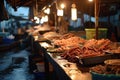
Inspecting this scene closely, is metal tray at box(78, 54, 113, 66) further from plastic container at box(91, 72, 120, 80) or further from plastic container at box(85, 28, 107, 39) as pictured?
plastic container at box(85, 28, 107, 39)

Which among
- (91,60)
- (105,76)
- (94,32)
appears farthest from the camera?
(94,32)

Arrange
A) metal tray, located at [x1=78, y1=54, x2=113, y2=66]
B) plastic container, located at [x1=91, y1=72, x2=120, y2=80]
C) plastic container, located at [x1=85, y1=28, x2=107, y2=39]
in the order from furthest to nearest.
Result: plastic container, located at [x1=85, y1=28, x2=107, y2=39] → metal tray, located at [x1=78, y1=54, x2=113, y2=66] → plastic container, located at [x1=91, y1=72, x2=120, y2=80]

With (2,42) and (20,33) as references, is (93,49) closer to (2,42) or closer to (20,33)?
(2,42)

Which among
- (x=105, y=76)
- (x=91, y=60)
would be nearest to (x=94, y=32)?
(x=91, y=60)

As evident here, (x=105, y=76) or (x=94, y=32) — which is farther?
(x=94, y=32)

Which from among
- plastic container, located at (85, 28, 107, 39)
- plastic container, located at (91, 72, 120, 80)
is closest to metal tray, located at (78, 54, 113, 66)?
plastic container, located at (91, 72, 120, 80)

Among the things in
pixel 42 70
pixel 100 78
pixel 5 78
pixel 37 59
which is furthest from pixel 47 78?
pixel 100 78

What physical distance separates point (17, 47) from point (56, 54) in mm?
22212

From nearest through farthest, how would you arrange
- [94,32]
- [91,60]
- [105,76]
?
1. [105,76]
2. [91,60]
3. [94,32]

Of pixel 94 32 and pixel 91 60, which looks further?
pixel 94 32

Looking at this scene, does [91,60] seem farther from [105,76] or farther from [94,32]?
[94,32]

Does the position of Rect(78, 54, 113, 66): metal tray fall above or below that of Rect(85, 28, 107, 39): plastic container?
below

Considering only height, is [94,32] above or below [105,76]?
above

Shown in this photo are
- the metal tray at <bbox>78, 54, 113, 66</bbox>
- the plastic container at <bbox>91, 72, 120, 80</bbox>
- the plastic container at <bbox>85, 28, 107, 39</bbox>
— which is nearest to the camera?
the plastic container at <bbox>91, 72, 120, 80</bbox>
